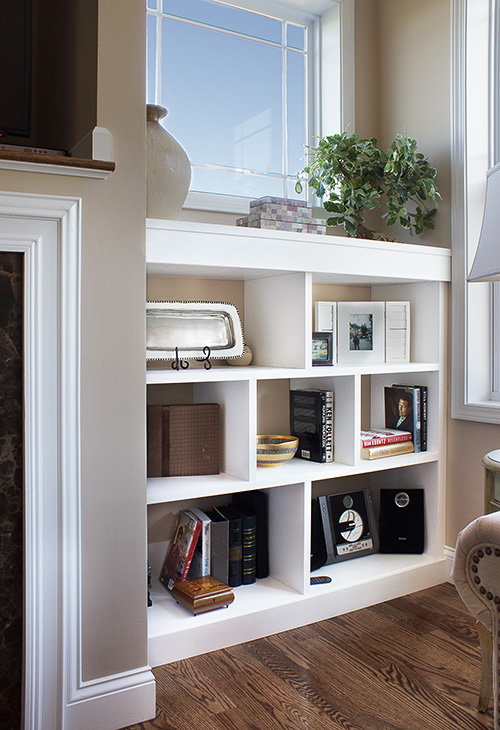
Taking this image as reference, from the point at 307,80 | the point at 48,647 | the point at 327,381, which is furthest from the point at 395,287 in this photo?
the point at 48,647

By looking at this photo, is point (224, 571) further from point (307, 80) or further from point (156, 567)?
point (307, 80)

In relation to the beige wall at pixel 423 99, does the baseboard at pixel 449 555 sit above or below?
below

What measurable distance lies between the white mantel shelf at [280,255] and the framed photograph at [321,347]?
0.22 m

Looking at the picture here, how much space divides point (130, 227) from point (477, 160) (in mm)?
1534

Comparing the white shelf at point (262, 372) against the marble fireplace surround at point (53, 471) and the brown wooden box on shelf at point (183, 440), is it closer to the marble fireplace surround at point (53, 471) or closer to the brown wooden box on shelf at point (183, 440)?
the brown wooden box on shelf at point (183, 440)

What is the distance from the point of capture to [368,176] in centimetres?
245

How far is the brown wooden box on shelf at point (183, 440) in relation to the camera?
2.05 metres

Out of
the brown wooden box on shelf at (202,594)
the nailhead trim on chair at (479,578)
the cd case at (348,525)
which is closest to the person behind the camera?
the nailhead trim on chair at (479,578)

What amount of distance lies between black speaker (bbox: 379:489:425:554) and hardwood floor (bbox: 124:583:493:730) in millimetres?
364

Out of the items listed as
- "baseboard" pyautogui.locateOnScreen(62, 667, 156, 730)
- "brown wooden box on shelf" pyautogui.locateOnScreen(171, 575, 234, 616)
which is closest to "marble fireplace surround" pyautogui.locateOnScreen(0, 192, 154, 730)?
"baseboard" pyautogui.locateOnScreen(62, 667, 156, 730)


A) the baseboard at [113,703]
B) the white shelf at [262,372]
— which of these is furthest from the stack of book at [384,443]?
the baseboard at [113,703]

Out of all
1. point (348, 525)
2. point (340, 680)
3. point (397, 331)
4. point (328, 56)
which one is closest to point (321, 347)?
point (397, 331)

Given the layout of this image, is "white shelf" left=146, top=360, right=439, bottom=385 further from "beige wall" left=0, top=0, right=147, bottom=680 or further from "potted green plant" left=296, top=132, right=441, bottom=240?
"potted green plant" left=296, top=132, right=441, bottom=240

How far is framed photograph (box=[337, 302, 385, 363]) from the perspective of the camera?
2.48m
